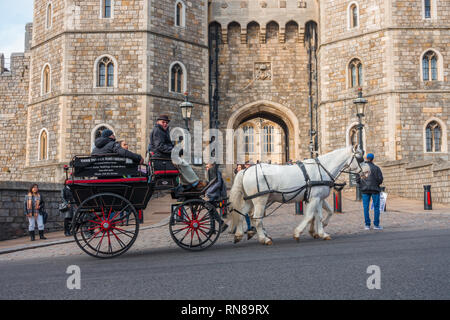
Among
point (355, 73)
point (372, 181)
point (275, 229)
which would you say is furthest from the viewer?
point (355, 73)

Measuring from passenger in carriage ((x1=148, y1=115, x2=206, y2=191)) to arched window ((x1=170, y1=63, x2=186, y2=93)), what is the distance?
15787 mm

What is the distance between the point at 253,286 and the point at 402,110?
751 inches

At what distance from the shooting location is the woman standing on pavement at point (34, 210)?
11367 millimetres

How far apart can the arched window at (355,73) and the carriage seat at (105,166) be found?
17991 mm

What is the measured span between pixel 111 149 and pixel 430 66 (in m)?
19.2

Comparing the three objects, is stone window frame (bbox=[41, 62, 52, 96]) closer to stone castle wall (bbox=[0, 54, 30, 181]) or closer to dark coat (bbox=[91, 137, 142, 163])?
stone castle wall (bbox=[0, 54, 30, 181])

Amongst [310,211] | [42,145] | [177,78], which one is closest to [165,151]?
[310,211]

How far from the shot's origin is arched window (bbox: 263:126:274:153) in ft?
141

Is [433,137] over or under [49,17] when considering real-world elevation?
under

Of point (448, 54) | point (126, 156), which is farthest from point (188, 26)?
point (126, 156)

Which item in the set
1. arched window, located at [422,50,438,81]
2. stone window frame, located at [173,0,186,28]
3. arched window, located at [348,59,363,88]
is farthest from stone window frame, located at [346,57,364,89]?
stone window frame, located at [173,0,186,28]

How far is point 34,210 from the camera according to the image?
11.5 meters

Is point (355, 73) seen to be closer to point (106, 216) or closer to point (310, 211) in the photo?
point (310, 211)

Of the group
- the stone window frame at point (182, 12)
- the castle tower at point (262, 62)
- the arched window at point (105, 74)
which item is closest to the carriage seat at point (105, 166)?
the arched window at point (105, 74)
